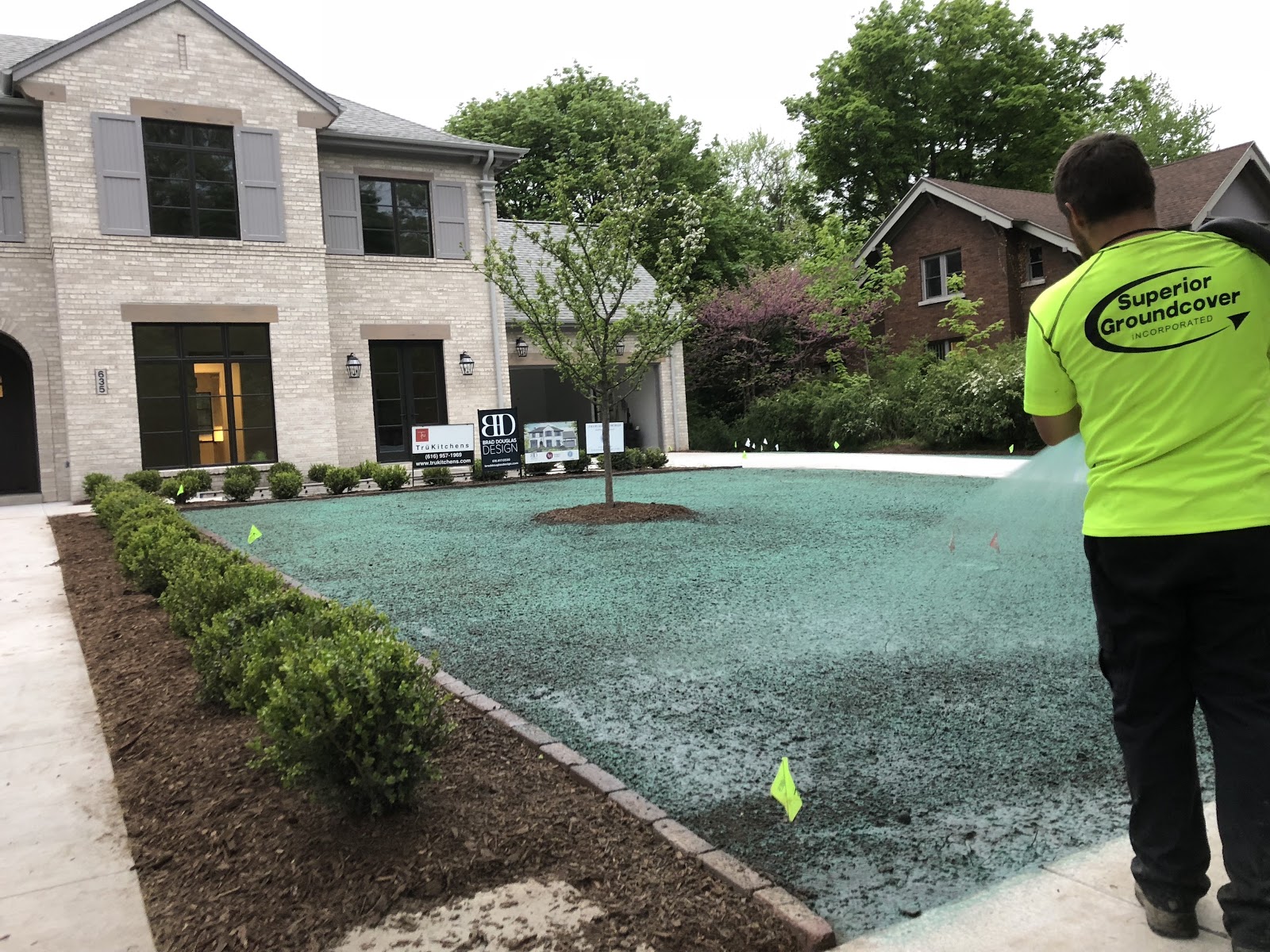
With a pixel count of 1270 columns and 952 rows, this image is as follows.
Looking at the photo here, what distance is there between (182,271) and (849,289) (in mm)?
17326

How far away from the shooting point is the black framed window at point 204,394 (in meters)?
16.3

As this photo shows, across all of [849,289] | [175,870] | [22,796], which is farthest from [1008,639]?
[849,289]

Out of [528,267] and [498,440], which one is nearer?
[498,440]

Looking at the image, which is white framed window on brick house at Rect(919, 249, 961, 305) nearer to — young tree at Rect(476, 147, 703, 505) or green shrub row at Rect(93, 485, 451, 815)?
young tree at Rect(476, 147, 703, 505)

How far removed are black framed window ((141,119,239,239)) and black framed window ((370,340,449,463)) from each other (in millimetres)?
3565

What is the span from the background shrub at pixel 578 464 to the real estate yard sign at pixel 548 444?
148mm

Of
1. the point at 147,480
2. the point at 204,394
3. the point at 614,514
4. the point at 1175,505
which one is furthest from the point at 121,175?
the point at 1175,505

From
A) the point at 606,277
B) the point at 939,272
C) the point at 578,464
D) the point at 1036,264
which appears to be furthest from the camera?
the point at 939,272

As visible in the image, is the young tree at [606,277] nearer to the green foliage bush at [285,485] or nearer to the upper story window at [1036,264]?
the green foliage bush at [285,485]

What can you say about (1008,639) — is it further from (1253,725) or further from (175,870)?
(175,870)

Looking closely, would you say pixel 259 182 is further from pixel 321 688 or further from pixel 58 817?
pixel 321 688

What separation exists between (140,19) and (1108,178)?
1783 centimetres

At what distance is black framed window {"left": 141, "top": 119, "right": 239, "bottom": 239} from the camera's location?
16250 millimetres

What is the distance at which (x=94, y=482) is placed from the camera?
47.8 ft
